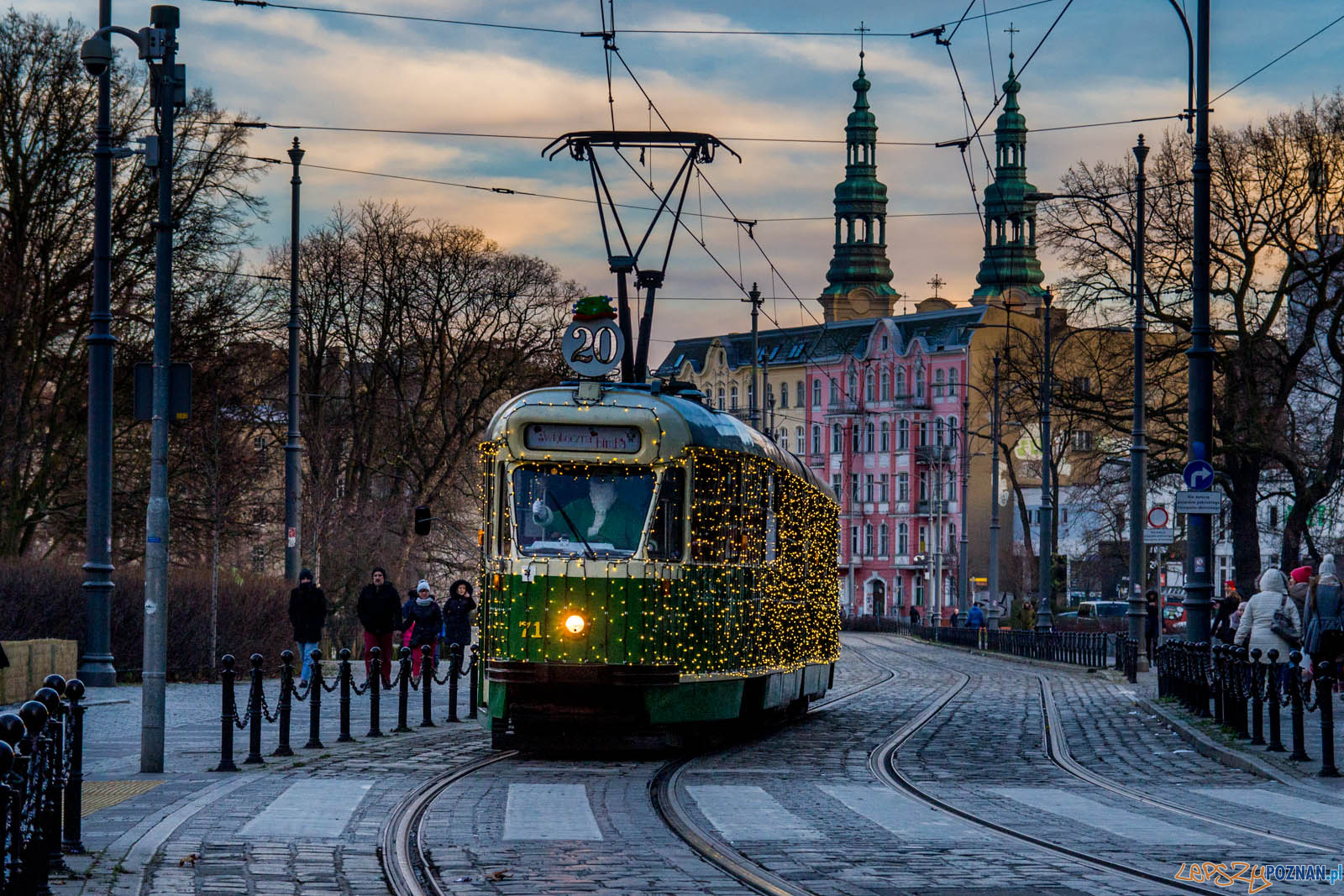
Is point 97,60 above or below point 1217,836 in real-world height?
above

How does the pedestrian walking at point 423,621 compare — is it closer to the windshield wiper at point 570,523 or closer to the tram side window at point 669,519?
the windshield wiper at point 570,523

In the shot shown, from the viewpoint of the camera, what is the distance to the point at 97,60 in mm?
22250

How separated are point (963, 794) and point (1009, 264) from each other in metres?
96.6

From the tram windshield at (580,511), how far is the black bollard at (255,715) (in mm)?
2330

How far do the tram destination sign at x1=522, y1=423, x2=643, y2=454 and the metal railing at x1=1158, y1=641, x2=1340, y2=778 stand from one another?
5.82 meters

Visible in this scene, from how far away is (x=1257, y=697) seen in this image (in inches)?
741

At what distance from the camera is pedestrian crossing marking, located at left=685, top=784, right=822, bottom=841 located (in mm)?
12328

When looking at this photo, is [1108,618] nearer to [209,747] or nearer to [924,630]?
[924,630]

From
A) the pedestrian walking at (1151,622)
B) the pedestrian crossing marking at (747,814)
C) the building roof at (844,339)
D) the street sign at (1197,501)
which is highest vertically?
the building roof at (844,339)

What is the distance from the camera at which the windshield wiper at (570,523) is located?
690 inches

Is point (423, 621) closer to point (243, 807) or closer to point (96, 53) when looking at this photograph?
point (96, 53)

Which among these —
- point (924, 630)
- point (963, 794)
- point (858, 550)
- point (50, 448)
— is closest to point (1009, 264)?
point (858, 550)

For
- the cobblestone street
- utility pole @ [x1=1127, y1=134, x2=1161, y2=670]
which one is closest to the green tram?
the cobblestone street

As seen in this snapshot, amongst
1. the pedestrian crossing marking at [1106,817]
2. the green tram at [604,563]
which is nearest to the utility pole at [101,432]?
the green tram at [604,563]
